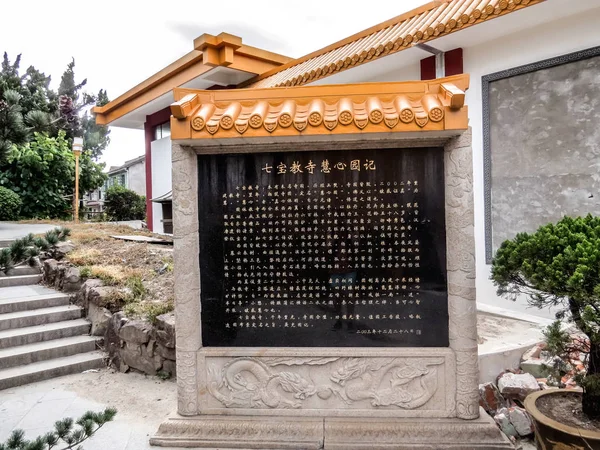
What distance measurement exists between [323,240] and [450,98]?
1214 millimetres

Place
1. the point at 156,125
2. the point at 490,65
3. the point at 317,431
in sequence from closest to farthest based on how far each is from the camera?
the point at 317,431, the point at 490,65, the point at 156,125

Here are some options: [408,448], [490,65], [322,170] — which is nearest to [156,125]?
[490,65]

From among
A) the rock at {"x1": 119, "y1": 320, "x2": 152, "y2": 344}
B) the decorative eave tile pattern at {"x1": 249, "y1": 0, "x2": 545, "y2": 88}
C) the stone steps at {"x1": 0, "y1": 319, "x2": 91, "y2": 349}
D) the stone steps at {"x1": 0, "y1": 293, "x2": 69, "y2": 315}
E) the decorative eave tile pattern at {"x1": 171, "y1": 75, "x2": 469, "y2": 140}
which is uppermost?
the decorative eave tile pattern at {"x1": 249, "y1": 0, "x2": 545, "y2": 88}

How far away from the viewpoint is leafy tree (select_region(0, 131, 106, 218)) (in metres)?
14.8

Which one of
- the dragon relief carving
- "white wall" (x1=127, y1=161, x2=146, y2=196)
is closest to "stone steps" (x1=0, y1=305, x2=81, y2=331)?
the dragon relief carving

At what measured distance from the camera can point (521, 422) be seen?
293 centimetres

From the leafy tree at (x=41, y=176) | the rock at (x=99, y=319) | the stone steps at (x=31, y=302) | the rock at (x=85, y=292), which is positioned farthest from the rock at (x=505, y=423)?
the leafy tree at (x=41, y=176)

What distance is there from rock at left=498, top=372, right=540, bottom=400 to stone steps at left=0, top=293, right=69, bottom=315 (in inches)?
204

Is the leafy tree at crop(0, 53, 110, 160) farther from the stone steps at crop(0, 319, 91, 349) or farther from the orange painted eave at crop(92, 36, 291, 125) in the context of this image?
the stone steps at crop(0, 319, 91, 349)

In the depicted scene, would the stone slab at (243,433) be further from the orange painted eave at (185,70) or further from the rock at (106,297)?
the orange painted eave at (185,70)

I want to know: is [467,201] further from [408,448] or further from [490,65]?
[490,65]

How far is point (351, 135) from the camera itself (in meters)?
2.65

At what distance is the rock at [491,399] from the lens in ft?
10.5

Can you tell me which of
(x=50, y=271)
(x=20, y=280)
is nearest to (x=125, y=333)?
(x=50, y=271)
